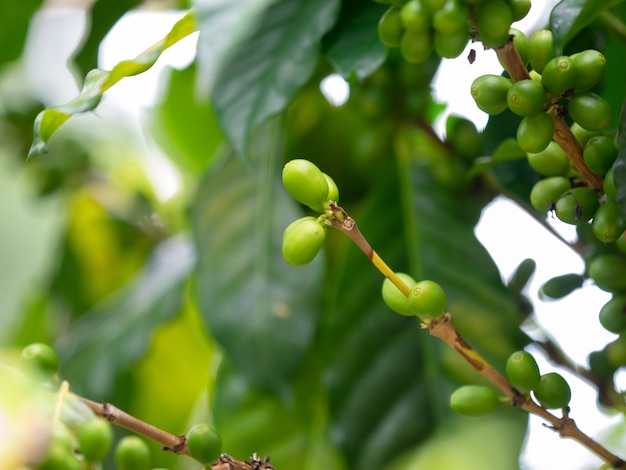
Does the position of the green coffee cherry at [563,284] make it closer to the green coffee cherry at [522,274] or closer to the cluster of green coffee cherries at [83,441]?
the green coffee cherry at [522,274]

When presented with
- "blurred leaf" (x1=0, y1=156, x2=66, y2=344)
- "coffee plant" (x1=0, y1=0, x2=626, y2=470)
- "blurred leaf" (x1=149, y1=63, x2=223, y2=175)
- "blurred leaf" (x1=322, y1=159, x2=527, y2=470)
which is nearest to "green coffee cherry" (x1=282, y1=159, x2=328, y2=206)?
"coffee plant" (x1=0, y1=0, x2=626, y2=470)

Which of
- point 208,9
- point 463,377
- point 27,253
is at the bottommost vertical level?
point 27,253

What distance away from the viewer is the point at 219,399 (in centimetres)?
56

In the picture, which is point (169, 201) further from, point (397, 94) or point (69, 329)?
point (397, 94)

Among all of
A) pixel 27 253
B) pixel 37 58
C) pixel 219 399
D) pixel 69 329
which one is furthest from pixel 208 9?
pixel 37 58

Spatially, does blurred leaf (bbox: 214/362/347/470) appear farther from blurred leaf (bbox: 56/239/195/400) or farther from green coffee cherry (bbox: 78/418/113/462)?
green coffee cherry (bbox: 78/418/113/462)

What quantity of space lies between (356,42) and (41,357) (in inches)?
9.1

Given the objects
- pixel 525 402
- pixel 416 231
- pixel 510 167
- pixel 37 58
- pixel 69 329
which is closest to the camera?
pixel 525 402

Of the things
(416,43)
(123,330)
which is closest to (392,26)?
(416,43)

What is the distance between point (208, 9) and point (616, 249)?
9.0 inches

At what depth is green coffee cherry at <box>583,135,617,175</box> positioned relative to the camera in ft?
1.00

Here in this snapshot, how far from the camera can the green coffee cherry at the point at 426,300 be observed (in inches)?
11.4

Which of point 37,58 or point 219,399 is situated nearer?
point 219,399

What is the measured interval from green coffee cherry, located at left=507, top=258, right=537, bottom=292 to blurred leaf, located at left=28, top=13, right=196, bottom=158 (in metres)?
0.25
